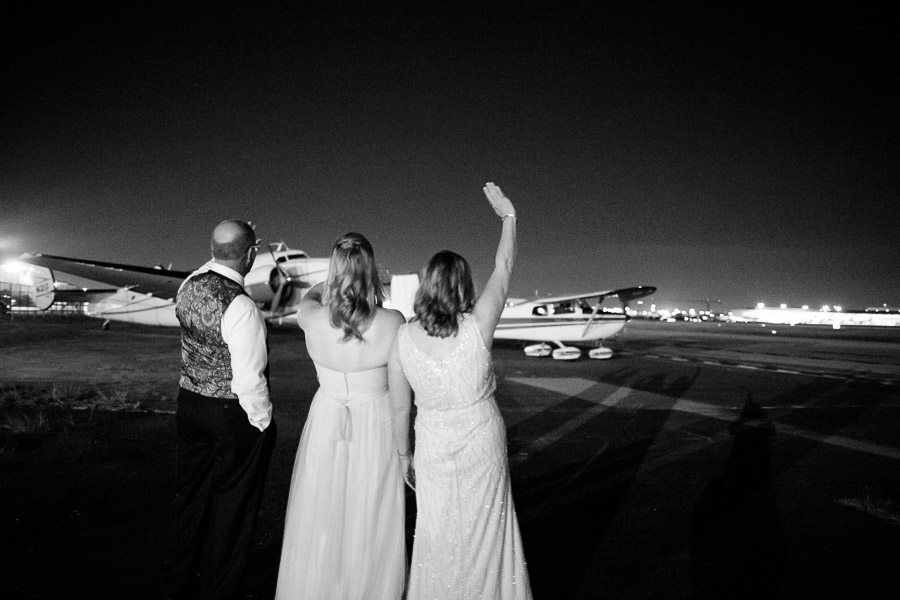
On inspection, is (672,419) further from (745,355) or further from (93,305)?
(93,305)

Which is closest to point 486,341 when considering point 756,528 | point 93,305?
point 756,528

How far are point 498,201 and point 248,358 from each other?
4.93ft

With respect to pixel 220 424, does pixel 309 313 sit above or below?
above

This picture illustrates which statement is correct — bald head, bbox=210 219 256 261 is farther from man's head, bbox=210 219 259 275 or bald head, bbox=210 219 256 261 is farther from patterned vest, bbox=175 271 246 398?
patterned vest, bbox=175 271 246 398

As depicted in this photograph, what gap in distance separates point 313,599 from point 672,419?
257 inches

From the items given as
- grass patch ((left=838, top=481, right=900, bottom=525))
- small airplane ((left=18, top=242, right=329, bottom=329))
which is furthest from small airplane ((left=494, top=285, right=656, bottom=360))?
grass patch ((left=838, top=481, right=900, bottom=525))

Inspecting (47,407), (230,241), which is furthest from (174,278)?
(230,241)

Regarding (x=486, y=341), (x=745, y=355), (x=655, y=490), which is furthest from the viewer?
(x=745, y=355)

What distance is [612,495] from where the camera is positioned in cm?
446

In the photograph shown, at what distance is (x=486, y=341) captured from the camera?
2.46m

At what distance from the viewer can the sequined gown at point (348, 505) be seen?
2.56m

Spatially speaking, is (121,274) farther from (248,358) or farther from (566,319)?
(248,358)

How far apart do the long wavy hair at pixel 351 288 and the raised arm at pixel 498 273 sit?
535 millimetres

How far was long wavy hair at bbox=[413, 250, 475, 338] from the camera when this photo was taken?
7.94ft
